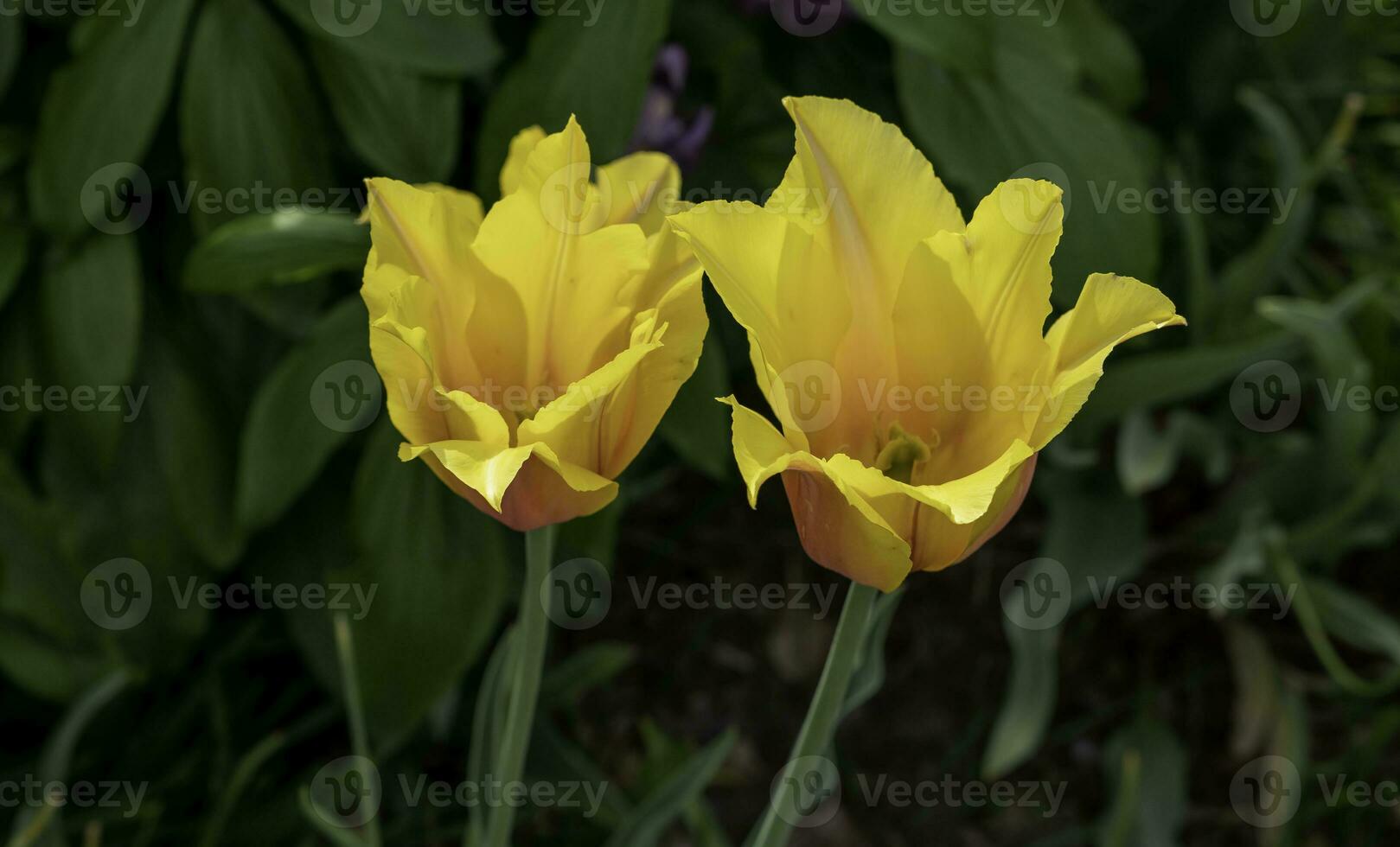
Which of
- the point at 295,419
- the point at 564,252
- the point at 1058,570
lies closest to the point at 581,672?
the point at 295,419

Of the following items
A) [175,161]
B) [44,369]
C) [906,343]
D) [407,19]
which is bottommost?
[44,369]

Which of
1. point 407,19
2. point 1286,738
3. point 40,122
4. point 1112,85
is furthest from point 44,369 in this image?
point 1286,738

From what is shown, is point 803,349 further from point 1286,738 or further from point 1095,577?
point 1286,738

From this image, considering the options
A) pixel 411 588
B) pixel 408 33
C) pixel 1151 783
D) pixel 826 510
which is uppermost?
pixel 826 510

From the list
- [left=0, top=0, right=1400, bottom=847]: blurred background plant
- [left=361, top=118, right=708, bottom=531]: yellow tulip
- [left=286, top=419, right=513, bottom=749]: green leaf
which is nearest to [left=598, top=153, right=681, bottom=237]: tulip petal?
[left=361, top=118, right=708, bottom=531]: yellow tulip

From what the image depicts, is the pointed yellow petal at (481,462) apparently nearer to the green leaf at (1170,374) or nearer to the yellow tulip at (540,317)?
the yellow tulip at (540,317)

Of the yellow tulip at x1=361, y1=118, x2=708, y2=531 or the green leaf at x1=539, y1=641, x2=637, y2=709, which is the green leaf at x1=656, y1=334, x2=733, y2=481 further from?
the yellow tulip at x1=361, y1=118, x2=708, y2=531

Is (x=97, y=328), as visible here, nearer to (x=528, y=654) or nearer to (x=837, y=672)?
(x=528, y=654)
